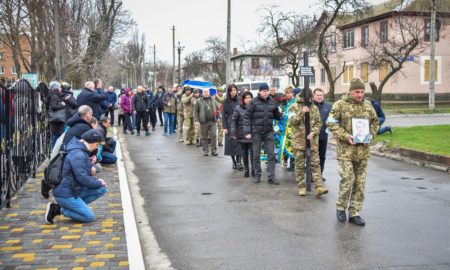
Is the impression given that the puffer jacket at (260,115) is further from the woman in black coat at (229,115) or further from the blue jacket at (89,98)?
the blue jacket at (89,98)

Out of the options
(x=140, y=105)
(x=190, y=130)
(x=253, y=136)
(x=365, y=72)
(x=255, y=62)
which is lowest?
(x=190, y=130)

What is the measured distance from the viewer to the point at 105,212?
7422 mm

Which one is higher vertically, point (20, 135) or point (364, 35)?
point (364, 35)

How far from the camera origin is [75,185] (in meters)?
6.94

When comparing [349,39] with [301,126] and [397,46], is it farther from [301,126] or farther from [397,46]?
[301,126]

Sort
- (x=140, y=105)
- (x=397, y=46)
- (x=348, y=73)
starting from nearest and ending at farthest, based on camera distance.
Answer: (x=140, y=105), (x=397, y=46), (x=348, y=73)

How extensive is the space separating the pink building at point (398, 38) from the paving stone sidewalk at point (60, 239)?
30612mm

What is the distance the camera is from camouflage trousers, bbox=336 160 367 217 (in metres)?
6.95

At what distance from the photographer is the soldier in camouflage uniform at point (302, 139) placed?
887 centimetres

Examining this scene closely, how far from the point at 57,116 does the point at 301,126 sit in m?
5.80

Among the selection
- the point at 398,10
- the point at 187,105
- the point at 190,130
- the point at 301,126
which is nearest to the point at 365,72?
the point at 398,10

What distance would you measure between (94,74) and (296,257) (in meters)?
33.3

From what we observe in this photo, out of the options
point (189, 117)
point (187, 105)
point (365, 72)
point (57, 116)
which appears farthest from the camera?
point (365, 72)

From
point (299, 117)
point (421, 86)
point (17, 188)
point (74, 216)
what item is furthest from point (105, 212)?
point (421, 86)
